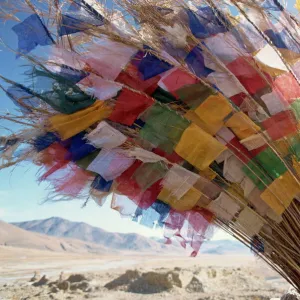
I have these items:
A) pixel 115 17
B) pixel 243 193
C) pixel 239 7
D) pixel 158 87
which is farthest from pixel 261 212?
pixel 115 17

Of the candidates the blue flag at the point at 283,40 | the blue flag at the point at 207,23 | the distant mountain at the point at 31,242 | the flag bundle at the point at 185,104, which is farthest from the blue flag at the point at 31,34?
the distant mountain at the point at 31,242

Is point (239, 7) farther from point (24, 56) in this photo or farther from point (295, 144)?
point (24, 56)

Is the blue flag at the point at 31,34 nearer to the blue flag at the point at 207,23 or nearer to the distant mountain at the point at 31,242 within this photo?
the blue flag at the point at 207,23

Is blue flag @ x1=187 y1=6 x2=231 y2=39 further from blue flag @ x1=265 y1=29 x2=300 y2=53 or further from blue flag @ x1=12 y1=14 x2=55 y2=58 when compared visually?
blue flag @ x1=12 y1=14 x2=55 y2=58

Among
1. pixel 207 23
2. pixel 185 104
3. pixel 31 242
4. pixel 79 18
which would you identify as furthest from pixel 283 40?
pixel 31 242

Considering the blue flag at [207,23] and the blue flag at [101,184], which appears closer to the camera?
the blue flag at [207,23]

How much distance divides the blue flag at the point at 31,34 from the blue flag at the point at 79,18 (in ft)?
0.25

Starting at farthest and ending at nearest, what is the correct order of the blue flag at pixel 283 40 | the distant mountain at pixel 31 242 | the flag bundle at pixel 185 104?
the distant mountain at pixel 31 242, the blue flag at pixel 283 40, the flag bundle at pixel 185 104

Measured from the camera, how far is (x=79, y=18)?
65.3 inches

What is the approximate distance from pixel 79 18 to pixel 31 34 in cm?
22

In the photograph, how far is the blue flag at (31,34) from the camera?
1681mm

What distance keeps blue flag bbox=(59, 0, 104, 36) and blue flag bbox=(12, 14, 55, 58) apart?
0.08 meters

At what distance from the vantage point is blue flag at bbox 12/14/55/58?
168 centimetres

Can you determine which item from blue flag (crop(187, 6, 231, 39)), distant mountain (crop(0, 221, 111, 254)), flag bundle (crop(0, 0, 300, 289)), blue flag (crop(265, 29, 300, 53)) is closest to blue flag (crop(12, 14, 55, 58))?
flag bundle (crop(0, 0, 300, 289))
